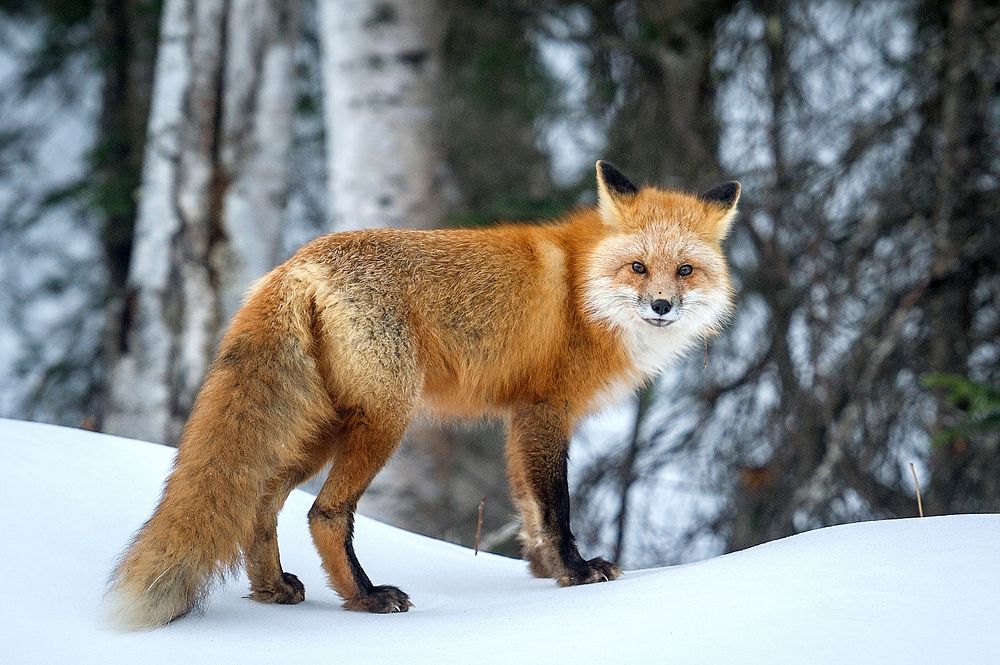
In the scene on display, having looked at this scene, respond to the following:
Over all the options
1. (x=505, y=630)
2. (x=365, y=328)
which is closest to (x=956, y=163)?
(x=365, y=328)

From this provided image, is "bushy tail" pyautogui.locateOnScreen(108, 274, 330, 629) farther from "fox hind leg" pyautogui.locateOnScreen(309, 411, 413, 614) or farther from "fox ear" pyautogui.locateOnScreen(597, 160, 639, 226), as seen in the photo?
"fox ear" pyautogui.locateOnScreen(597, 160, 639, 226)

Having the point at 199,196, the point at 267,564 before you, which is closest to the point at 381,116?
the point at 199,196

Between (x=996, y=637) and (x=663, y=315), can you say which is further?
(x=663, y=315)

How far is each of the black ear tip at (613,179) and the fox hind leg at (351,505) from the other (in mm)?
1484

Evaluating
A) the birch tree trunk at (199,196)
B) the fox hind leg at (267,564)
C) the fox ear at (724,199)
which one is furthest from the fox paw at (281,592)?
the birch tree trunk at (199,196)

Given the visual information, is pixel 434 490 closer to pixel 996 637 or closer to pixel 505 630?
pixel 505 630

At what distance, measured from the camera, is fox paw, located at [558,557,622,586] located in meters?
3.83

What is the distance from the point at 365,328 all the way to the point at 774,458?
388 cm

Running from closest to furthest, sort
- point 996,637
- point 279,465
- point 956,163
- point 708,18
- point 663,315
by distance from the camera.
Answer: point 996,637, point 279,465, point 663,315, point 956,163, point 708,18

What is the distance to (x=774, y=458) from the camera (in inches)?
258

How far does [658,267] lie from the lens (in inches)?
161

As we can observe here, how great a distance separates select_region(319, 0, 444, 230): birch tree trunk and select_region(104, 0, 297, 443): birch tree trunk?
848mm

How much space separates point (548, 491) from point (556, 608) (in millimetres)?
893

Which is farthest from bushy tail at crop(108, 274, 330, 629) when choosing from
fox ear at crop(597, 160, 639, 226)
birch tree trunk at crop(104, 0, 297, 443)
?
birch tree trunk at crop(104, 0, 297, 443)
